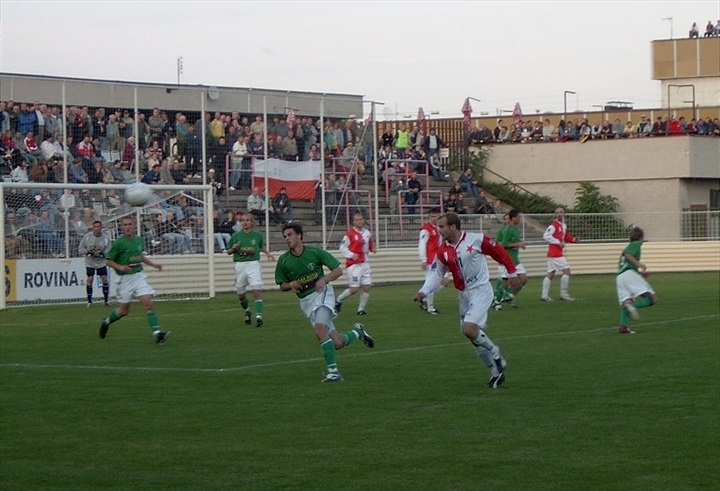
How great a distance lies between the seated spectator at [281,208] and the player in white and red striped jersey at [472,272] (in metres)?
22.6

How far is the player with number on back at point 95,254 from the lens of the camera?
2950cm

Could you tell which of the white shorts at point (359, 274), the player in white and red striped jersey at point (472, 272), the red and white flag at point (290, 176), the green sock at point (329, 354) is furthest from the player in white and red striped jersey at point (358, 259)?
the player in white and red striped jersey at point (472, 272)

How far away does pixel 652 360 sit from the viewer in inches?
633

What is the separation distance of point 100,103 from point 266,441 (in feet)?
80.6

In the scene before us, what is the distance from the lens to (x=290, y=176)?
37.2 meters

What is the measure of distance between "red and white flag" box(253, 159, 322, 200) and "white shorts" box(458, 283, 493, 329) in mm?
22659

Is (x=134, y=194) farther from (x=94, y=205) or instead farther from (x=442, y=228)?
(x=442, y=228)

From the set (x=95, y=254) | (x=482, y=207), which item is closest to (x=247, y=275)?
(x=95, y=254)

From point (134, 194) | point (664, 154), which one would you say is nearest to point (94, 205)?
point (134, 194)

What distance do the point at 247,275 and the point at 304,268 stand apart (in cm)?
950

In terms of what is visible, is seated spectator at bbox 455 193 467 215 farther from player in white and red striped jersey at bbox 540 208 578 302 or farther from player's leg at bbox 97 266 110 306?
player's leg at bbox 97 266 110 306

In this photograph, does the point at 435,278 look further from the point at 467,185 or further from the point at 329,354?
the point at 467,185

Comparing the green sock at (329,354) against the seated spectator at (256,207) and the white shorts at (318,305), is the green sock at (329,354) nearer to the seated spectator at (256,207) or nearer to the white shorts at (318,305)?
the white shorts at (318,305)

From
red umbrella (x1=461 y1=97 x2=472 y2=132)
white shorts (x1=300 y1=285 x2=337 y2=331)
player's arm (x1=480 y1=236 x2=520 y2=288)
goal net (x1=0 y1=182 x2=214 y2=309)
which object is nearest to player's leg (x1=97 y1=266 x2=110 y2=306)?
goal net (x1=0 y1=182 x2=214 y2=309)
